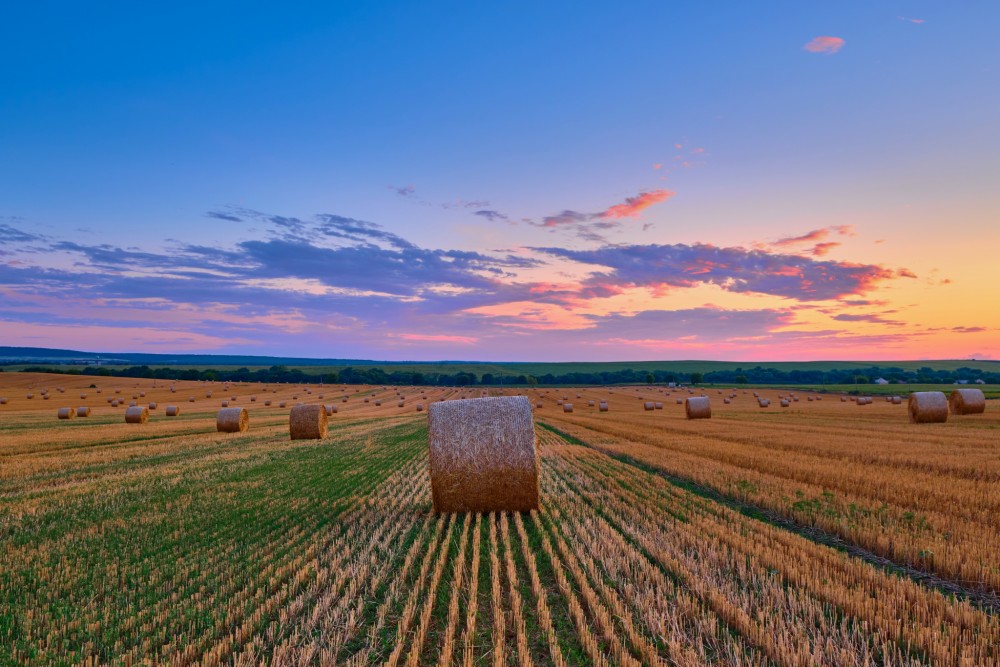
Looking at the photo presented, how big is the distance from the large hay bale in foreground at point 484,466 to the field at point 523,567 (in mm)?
409

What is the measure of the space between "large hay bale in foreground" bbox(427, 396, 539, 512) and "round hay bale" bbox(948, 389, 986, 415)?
30.9 metres

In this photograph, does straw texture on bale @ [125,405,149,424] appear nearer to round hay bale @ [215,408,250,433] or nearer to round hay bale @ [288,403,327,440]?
round hay bale @ [215,408,250,433]

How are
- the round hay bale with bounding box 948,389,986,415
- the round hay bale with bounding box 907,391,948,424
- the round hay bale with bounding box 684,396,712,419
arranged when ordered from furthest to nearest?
the round hay bale with bounding box 684,396,712,419
the round hay bale with bounding box 948,389,986,415
the round hay bale with bounding box 907,391,948,424

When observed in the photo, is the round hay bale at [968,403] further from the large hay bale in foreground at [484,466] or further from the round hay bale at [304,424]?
the round hay bale at [304,424]

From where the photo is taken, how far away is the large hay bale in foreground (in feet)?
34.1

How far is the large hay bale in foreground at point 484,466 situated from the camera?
1039cm

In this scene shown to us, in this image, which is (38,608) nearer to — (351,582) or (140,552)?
(140,552)

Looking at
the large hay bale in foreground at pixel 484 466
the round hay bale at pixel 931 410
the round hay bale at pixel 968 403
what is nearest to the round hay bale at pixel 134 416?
the large hay bale in foreground at pixel 484 466

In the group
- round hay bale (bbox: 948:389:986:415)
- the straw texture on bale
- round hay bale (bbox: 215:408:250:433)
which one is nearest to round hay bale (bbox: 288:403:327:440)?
round hay bale (bbox: 215:408:250:433)

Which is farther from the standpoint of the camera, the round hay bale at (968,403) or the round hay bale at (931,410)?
the round hay bale at (968,403)

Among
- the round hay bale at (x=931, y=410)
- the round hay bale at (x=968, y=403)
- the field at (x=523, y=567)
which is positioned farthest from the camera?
the round hay bale at (x=968, y=403)

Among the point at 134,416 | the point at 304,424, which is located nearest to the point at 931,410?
the point at 304,424

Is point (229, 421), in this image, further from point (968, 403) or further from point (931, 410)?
point (968, 403)

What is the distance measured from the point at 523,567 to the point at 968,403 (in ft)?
110
